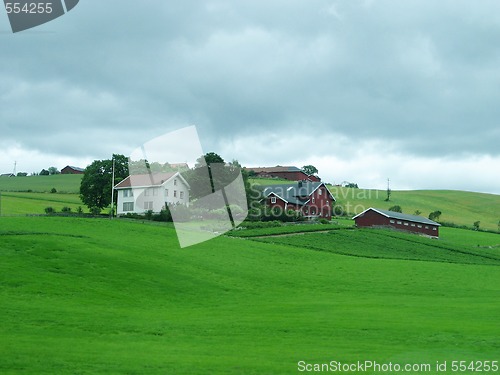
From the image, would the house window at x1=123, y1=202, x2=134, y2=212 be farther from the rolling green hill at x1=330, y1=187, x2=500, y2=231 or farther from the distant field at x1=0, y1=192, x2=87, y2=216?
the rolling green hill at x1=330, y1=187, x2=500, y2=231

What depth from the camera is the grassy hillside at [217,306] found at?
2128 centimetres

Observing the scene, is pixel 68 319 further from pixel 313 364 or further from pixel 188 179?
pixel 188 179

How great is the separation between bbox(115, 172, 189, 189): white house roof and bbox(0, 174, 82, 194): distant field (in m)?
40.5

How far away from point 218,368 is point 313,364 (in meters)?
3.04

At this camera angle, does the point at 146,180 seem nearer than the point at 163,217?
No

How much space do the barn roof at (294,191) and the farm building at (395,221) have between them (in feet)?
35.0

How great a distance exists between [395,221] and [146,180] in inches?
1729

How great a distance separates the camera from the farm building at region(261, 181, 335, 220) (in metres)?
116

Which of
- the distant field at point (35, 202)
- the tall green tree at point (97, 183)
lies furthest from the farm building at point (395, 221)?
the distant field at point (35, 202)

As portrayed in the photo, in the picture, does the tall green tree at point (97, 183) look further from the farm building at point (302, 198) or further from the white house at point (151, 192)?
the farm building at point (302, 198)

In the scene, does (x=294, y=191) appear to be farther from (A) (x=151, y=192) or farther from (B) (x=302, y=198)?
(A) (x=151, y=192)

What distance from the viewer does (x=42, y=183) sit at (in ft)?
541

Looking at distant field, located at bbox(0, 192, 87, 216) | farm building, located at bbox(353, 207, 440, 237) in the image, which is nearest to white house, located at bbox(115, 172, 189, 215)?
distant field, located at bbox(0, 192, 87, 216)

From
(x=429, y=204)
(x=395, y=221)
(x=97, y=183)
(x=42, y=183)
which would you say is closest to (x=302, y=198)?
(x=395, y=221)
